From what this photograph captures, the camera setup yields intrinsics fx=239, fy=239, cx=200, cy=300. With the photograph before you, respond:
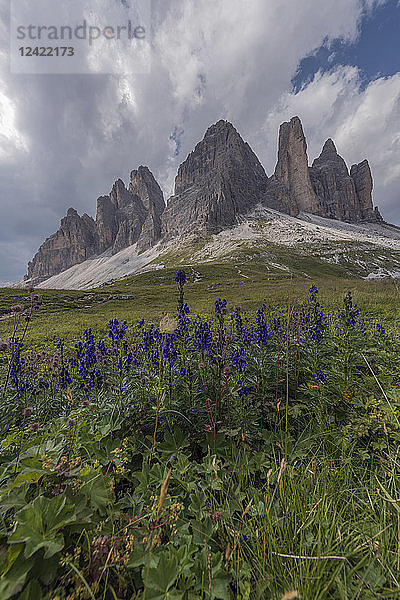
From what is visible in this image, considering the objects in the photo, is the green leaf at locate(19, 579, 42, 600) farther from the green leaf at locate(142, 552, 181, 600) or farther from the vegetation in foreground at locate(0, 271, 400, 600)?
the green leaf at locate(142, 552, 181, 600)

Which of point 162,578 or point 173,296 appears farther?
point 173,296

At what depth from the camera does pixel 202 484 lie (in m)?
2.18

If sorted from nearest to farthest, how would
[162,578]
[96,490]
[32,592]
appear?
[32,592]
[162,578]
[96,490]

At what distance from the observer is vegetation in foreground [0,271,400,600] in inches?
53.1

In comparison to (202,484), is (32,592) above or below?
above

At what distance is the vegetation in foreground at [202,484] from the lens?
135cm

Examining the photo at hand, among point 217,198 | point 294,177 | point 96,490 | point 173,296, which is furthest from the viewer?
point 294,177

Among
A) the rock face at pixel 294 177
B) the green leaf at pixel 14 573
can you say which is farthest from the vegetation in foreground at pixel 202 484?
the rock face at pixel 294 177

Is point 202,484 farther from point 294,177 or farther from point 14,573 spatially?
point 294,177

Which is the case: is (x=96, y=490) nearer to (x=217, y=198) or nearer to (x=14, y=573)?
(x=14, y=573)

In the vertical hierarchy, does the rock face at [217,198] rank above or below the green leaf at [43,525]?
above

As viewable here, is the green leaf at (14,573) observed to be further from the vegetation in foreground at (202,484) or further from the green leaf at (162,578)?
the green leaf at (162,578)

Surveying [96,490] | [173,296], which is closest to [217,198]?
[173,296]

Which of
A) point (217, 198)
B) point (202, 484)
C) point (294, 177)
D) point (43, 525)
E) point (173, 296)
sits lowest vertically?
point (173, 296)
